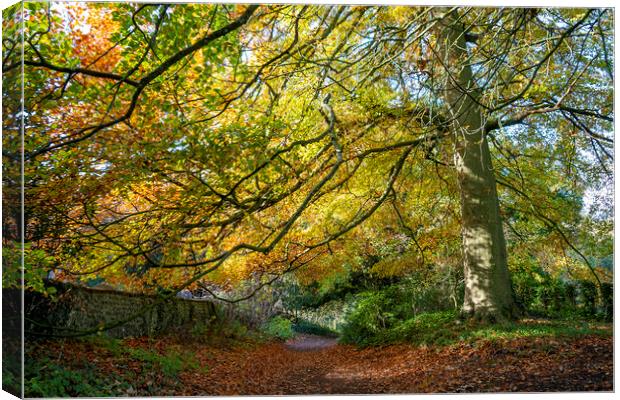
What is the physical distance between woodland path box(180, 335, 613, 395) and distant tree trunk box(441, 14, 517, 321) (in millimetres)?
377

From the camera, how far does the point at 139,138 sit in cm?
333

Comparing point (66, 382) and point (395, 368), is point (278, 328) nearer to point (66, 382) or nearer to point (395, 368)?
point (395, 368)

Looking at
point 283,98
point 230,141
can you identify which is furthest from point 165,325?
point 283,98

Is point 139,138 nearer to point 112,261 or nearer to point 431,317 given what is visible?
point 112,261

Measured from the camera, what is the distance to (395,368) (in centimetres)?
357

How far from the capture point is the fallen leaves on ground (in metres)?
3.45

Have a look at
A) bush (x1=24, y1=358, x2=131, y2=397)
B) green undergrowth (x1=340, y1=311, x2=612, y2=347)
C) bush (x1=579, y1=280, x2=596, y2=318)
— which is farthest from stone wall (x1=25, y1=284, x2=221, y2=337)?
bush (x1=579, y1=280, x2=596, y2=318)

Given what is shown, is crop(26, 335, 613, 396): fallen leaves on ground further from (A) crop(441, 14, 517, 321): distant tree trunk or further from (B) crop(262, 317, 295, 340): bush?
(A) crop(441, 14, 517, 321): distant tree trunk

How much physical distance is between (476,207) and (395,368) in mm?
1464

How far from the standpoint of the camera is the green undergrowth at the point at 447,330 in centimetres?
371

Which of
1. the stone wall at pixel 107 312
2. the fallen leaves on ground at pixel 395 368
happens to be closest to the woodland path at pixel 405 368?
the fallen leaves on ground at pixel 395 368

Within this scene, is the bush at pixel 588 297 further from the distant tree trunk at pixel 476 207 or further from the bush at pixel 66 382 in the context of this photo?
the bush at pixel 66 382

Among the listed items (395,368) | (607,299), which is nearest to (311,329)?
(395,368)

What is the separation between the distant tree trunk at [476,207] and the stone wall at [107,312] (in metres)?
2.05
